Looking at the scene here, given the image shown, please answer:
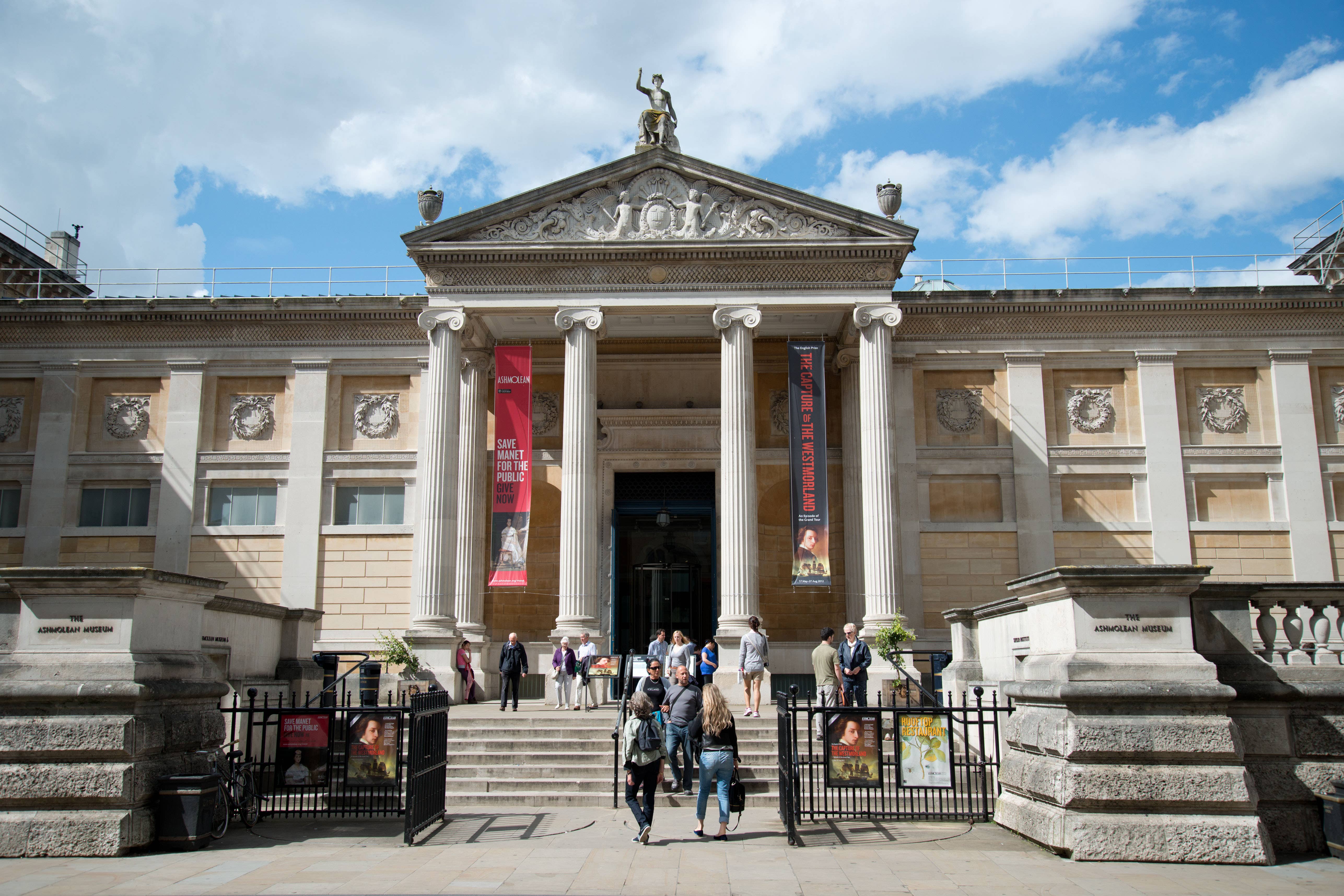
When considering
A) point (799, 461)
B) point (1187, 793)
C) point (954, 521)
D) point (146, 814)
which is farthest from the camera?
point (954, 521)

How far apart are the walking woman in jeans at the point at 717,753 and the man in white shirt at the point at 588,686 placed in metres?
8.06

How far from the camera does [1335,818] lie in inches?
384

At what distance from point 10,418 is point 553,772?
20.0 meters

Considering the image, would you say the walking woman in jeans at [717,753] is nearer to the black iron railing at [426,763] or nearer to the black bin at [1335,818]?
the black iron railing at [426,763]

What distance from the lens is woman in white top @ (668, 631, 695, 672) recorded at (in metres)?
17.6

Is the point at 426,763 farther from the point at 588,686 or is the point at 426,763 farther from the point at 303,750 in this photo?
the point at 588,686

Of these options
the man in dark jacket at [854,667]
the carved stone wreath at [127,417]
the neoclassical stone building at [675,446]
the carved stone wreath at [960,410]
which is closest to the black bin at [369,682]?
the neoclassical stone building at [675,446]

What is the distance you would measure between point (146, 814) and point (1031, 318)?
2211 centimetres

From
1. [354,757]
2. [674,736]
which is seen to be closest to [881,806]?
[674,736]

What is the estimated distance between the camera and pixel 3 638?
10.8 m

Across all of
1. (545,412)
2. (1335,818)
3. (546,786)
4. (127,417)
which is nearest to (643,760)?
(546,786)

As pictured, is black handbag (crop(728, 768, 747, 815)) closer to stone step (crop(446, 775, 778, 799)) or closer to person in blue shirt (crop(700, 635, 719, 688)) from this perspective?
stone step (crop(446, 775, 778, 799))

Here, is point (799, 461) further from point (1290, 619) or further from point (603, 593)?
point (1290, 619)

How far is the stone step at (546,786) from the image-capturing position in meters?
14.3
